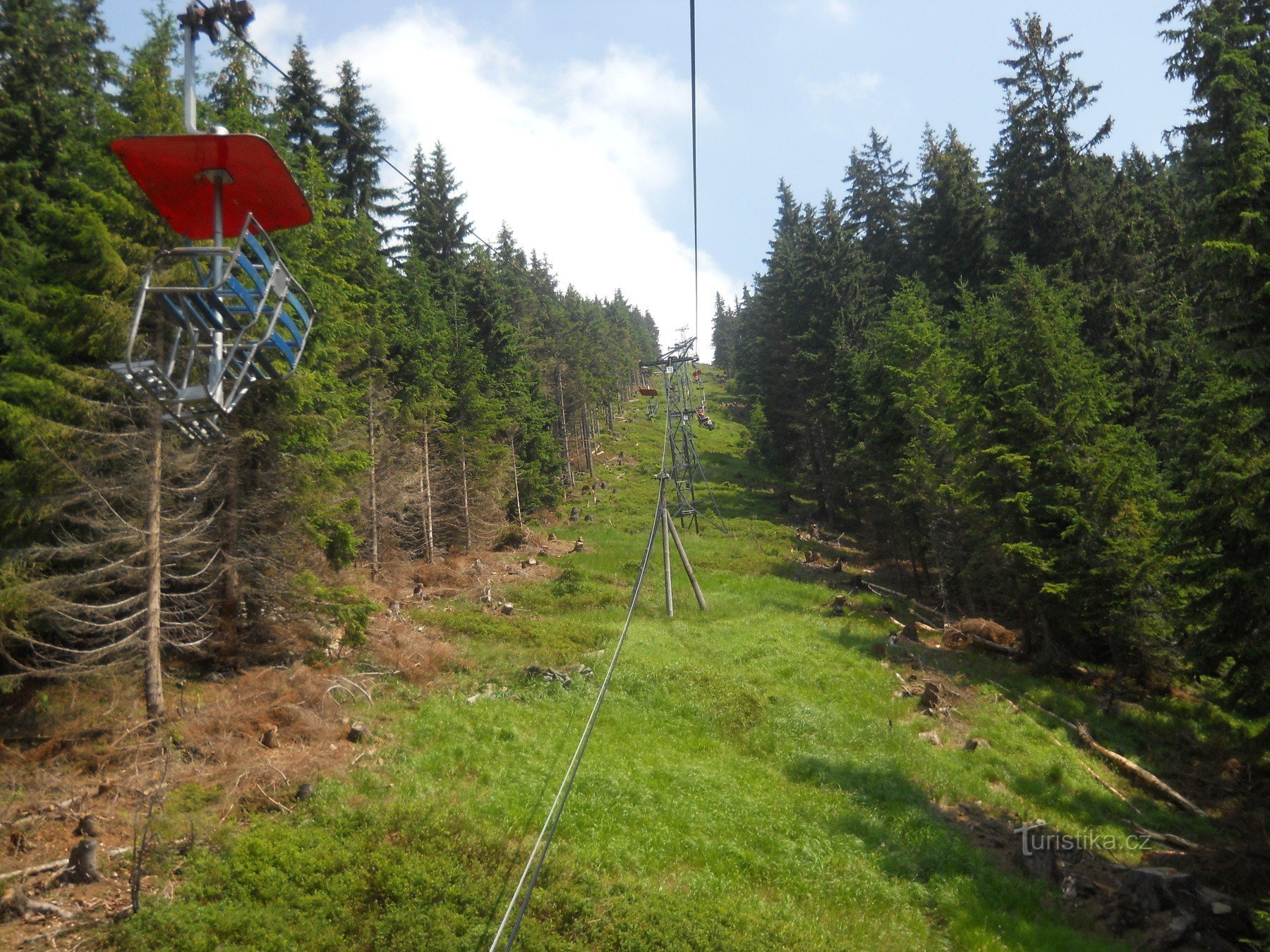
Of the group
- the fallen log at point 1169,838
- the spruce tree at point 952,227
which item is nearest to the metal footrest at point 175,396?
the fallen log at point 1169,838

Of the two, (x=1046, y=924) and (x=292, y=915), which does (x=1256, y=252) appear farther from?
(x=292, y=915)

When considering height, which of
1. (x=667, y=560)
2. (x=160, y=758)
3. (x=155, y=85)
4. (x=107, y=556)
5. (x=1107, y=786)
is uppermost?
(x=155, y=85)

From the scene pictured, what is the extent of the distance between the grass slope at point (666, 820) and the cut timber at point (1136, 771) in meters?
0.69

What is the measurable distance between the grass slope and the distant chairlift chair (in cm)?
665

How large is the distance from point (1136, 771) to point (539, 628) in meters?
15.4

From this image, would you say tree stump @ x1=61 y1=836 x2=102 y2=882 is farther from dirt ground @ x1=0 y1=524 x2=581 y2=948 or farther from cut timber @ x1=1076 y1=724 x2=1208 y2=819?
cut timber @ x1=1076 y1=724 x2=1208 y2=819

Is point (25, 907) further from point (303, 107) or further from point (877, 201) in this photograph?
point (877, 201)

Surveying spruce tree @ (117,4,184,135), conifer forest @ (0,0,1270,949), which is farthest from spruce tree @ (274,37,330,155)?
spruce tree @ (117,4,184,135)

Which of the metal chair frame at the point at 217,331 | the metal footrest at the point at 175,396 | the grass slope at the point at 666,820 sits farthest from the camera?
the grass slope at the point at 666,820

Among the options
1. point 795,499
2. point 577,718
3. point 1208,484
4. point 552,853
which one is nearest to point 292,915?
point 552,853

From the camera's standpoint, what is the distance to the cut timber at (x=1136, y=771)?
1573cm

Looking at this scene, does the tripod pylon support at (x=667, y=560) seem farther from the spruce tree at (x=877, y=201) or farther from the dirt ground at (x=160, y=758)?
the spruce tree at (x=877, y=201)

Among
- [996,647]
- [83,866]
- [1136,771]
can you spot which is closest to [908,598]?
[996,647]

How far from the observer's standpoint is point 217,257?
18.6ft
